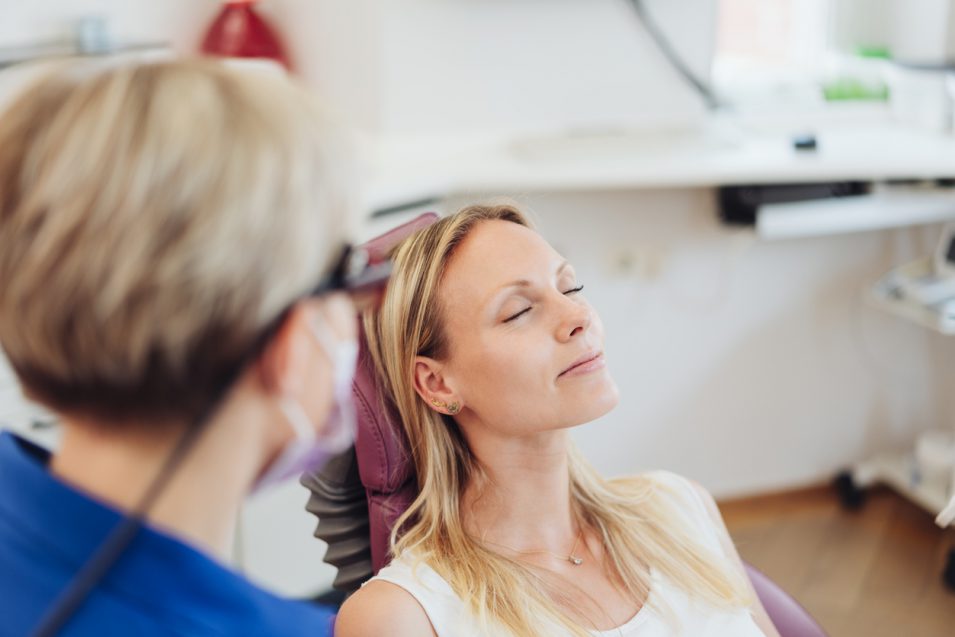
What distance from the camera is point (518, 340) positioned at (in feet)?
4.46

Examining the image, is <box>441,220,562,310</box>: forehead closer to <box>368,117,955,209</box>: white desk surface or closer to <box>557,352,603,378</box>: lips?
<box>557,352,603,378</box>: lips

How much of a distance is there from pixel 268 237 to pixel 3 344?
0.20 meters

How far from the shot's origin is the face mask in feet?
2.55

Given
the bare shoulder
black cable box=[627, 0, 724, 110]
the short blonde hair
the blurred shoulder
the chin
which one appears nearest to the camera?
the short blonde hair

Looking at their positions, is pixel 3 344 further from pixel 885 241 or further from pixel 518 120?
pixel 885 241

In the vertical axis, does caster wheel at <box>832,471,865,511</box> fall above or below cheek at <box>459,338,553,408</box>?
below

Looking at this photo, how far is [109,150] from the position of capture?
69 centimetres

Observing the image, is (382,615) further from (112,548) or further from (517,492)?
(112,548)

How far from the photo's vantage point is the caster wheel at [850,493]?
3.06 m

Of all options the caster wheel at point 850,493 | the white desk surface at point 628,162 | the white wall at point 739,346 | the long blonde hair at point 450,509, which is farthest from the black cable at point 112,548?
the caster wheel at point 850,493

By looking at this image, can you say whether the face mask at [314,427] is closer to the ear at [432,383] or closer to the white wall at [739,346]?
the ear at [432,383]

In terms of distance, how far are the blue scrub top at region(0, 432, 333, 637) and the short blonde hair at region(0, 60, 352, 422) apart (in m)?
0.07

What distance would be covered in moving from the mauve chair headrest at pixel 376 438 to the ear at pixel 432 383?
0.06 meters

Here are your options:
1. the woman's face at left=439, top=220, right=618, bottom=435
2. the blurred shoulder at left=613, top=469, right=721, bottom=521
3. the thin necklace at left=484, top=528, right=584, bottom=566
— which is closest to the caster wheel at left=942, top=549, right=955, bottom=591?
the blurred shoulder at left=613, top=469, right=721, bottom=521
